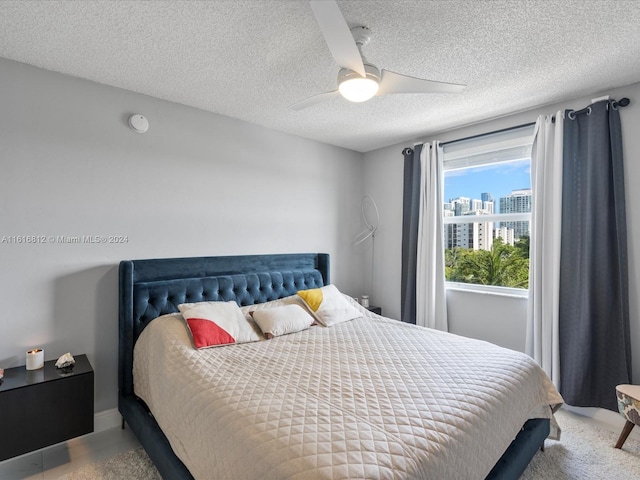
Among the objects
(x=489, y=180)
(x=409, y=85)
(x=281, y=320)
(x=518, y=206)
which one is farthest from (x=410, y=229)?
(x=409, y=85)

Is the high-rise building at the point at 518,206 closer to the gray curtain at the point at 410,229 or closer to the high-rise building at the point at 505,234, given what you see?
the high-rise building at the point at 505,234

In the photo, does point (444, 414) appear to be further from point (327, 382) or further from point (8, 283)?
point (8, 283)

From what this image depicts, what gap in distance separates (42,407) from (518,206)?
12.9ft

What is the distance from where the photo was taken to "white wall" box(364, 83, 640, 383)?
2.39 m

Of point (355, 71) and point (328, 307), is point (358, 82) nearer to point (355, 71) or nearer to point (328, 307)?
point (355, 71)

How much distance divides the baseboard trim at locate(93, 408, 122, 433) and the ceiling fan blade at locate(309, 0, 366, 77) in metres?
2.86

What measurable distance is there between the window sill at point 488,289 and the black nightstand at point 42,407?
3.24 metres

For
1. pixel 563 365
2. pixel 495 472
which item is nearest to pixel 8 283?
pixel 495 472

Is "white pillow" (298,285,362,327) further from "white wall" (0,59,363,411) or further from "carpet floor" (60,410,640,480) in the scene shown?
"carpet floor" (60,410,640,480)

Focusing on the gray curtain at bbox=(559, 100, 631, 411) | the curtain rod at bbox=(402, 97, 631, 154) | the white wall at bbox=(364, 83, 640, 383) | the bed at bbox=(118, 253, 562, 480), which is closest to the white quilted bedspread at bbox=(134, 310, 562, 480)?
the bed at bbox=(118, 253, 562, 480)

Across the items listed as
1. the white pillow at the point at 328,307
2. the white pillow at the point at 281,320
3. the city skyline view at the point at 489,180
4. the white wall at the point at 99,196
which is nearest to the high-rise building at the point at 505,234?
the city skyline view at the point at 489,180

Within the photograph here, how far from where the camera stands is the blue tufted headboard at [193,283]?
237 centimetres

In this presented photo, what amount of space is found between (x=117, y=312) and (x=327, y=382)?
1762mm

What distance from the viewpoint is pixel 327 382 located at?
1.69 meters
